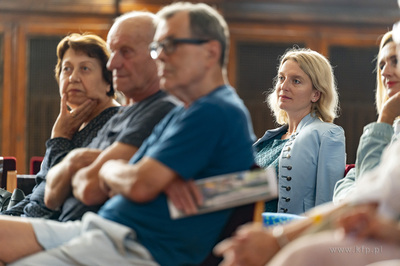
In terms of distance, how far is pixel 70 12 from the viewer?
23.2ft

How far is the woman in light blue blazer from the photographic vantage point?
3217 mm

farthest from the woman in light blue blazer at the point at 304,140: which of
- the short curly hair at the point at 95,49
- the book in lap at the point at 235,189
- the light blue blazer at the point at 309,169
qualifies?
the book in lap at the point at 235,189

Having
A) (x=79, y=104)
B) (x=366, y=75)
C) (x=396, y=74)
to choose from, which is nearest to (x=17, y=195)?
(x=79, y=104)

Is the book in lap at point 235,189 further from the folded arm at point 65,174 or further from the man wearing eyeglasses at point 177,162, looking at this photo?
the folded arm at point 65,174

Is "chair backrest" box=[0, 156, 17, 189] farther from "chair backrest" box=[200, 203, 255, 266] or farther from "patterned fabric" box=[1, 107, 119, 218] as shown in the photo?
"chair backrest" box=[200, 203, 255, 266]

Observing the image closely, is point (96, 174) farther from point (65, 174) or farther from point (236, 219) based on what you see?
point (236, 219)

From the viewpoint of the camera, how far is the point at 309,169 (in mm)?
3242

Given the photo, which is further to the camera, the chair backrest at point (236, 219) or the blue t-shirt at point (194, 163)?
the chair backrest at point (236, 219)

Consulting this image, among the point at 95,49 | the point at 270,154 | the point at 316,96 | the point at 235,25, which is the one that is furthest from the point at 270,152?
the point at 235,25

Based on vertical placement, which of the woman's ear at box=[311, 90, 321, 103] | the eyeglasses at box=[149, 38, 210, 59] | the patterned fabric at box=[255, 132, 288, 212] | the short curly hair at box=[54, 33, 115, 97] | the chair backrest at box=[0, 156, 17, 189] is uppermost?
the eyeglasses at box=[149, 38, 210, 59]

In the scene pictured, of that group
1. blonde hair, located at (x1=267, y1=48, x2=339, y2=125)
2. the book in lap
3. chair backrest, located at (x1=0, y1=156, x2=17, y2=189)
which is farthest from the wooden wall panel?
the book in lap

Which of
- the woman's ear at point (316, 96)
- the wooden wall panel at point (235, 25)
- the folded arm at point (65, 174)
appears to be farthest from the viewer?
the wooden wall panel at point (235, 25)

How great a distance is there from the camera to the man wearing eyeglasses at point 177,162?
1.76 meters

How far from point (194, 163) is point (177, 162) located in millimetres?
46
